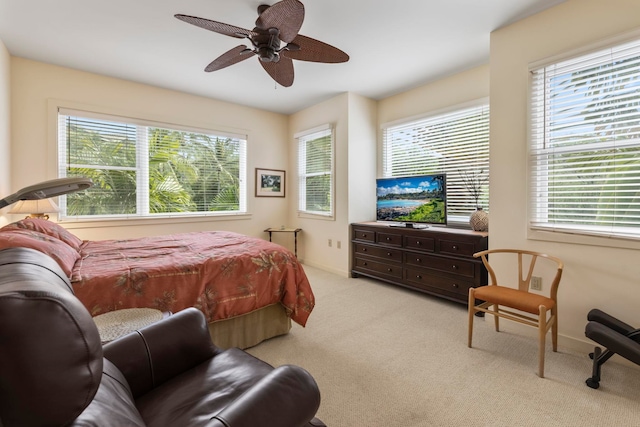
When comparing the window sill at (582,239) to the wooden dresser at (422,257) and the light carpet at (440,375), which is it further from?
the light carpet at (440,375)

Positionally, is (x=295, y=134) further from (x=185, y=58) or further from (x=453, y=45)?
(x=453, y=45)

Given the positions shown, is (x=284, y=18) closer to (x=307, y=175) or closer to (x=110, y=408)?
(x=110, y=408)

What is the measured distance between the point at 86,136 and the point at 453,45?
4394 mm

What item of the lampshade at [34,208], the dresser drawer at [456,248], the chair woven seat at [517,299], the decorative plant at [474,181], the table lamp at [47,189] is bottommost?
the chair woven seat at [517,299]

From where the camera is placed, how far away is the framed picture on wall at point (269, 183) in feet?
17.5

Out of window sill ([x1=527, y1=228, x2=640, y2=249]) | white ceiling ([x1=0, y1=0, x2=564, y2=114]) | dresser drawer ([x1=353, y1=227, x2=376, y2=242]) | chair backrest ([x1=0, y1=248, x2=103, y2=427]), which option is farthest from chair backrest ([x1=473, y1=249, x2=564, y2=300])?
chair backrest ([x1=0, y1=248, x2=103, y2=427])

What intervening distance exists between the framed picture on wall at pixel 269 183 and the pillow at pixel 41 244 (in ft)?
10.7

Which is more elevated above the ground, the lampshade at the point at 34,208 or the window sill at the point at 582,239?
the lampshade at the point at 34,208

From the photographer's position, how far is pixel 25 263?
816 millimetres

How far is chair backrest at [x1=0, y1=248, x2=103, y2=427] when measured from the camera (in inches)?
21.4

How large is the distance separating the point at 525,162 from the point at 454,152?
1.27m

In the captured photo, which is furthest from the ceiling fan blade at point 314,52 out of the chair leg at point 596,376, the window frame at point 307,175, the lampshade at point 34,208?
the lampshade at point 34,208

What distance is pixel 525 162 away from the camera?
264 cm

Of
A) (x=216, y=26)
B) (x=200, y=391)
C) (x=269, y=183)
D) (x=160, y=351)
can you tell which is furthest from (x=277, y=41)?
(x=269, y=183)
